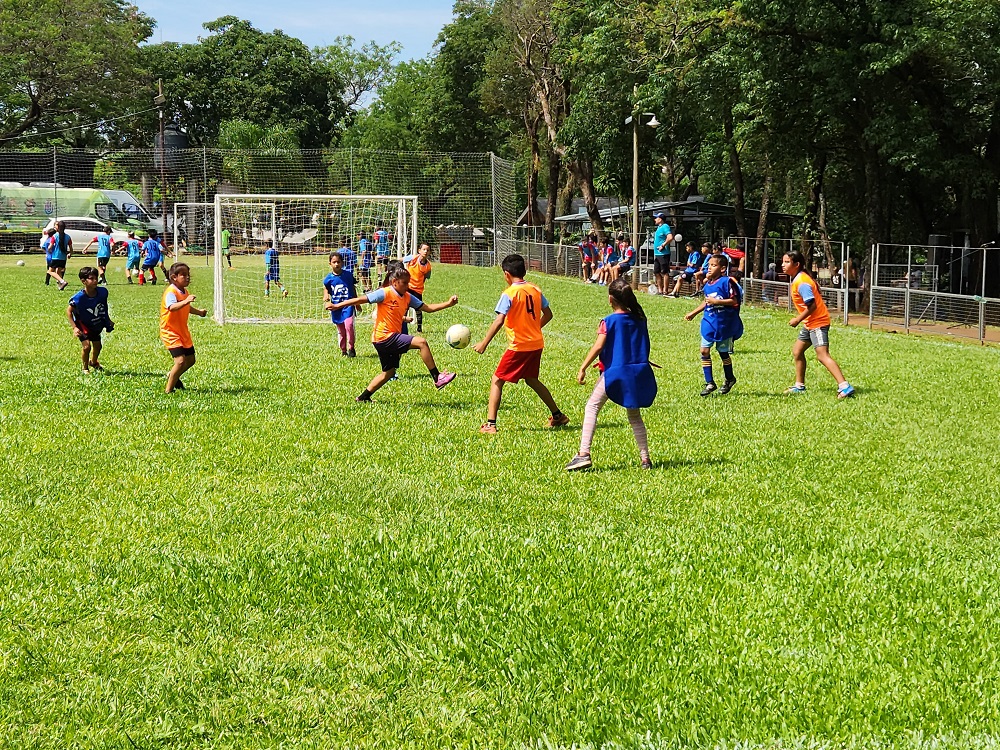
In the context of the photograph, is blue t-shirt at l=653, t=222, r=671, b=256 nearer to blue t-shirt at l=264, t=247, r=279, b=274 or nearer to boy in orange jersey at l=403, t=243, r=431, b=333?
blue t-shirt at l=264, t=247, r=279, b=274

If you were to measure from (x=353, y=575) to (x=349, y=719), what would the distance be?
174 cm

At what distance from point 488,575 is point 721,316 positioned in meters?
7.86

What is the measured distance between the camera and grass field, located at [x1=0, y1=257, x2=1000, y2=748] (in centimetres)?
447

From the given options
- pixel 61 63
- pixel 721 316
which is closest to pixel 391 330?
pixel 721 316

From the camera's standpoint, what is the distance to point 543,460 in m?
9.23

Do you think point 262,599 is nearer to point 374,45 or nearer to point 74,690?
point 74,690

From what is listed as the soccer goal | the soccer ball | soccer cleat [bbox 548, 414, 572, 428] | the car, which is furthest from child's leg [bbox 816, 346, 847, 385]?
the car

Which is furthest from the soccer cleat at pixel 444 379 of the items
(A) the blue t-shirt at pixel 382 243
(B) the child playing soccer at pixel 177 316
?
(A) the blue t-shirt at pixel 382 243

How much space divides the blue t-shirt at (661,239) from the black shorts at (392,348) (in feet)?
64.5

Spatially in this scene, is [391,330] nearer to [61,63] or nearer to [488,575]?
[488,575]

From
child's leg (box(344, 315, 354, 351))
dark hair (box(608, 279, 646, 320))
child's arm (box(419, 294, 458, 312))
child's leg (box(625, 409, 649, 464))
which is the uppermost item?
dark hair (box(608, 279, 646, 320))

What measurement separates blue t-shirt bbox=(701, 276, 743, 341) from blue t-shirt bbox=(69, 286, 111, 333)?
7554mm

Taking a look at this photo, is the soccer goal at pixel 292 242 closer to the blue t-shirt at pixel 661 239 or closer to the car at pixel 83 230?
the blue t-shirt at pixel 661 239

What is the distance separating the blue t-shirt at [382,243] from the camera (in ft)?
83.7
